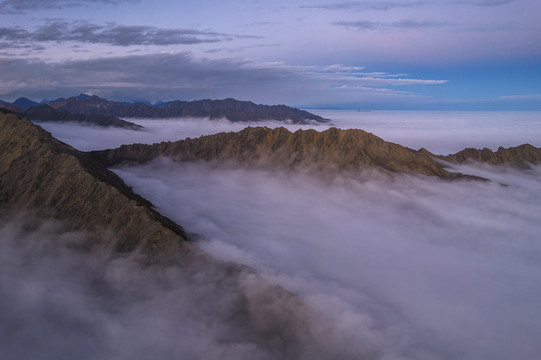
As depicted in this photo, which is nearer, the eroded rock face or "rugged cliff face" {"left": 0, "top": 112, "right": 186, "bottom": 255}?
"rugged cliff face" {"left": 0, "top": 112, "right": 186, "bottom": 255}

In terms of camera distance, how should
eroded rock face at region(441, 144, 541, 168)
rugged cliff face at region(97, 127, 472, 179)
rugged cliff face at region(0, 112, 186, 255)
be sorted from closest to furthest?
rugged cliff face at region(0, 112, 186, 255) < rugged cliff face at region(97, 127, 472, 179) < eroded rock face at region(441, 144, 541, 168)

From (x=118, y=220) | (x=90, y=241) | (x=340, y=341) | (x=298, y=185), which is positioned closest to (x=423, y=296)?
(x=340, y=341)

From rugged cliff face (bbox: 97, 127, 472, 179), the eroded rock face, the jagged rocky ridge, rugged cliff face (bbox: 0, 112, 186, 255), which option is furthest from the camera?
the eroded rock face

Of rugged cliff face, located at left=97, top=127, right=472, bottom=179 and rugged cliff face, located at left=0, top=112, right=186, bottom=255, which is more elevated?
rugged cliff face, located at left=97, top=127, right=472, bottom=179

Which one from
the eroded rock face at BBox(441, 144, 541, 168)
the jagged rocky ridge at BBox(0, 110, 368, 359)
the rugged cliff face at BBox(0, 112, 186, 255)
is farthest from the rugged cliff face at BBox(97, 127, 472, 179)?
the jagged rocky ridge at BBox(0, 110, 368, 359)

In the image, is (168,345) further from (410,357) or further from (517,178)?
(517,178)

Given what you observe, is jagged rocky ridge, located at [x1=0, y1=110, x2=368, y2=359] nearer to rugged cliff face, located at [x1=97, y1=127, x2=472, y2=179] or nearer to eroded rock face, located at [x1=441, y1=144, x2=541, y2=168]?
rugged cliff face, located at [x1=97, y1=127, x2=472, y2=179]
